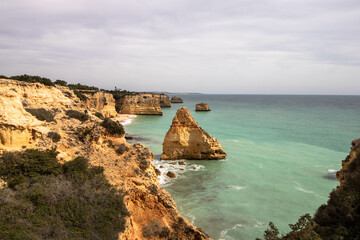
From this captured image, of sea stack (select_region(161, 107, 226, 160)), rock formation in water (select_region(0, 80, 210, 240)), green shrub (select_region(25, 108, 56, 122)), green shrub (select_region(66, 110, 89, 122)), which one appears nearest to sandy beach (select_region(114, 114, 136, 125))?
sea stack (select_region(161, 107, 226, 160))

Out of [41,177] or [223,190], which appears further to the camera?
[223,190]

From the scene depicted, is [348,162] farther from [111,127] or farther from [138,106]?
[138,106]

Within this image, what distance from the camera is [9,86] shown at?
1694cm

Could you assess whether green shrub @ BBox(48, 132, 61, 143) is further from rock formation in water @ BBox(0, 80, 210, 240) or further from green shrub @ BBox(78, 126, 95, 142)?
green shrub @ BBox(78, 126, 95, 142)

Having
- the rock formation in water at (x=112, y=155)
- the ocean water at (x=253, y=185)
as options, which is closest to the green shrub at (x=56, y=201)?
the rock formation in water at (x=112, y=155)

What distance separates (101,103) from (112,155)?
47.5 meters

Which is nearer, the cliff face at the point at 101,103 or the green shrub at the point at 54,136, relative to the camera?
the green shrub at the point at 54,136

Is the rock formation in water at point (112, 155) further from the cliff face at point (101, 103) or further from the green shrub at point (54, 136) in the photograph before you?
the cliff face at point (101, 103)

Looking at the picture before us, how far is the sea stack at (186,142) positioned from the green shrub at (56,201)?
1602 cm

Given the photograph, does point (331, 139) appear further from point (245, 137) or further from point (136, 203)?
point (136, 203)

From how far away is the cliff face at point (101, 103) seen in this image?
51.9 m

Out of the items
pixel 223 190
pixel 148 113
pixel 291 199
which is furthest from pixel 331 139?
pixel 148 113

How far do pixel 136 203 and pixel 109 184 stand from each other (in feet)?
4.78

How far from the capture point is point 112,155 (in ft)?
40.0
